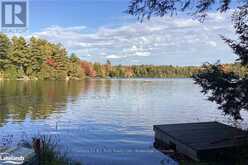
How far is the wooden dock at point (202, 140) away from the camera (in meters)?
9.23

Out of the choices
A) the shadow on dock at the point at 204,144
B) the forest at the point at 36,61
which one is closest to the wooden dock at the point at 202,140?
the shadow on dock at the point at 204,144

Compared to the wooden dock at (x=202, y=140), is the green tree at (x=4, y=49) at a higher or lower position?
higher

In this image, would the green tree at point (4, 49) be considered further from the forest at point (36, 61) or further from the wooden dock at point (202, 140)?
the wooden dock at point (202, 140)

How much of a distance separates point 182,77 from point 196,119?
121m

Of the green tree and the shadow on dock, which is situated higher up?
the green tree

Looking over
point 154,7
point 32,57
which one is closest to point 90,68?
point 32,57

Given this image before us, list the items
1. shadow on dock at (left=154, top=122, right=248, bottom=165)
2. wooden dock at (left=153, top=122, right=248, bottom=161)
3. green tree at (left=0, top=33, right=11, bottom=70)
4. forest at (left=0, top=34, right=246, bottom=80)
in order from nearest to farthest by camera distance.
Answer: shadow on dock at (left=154, top=122, right=248, bottom=165)
wooden dock at (left=153, top=122, right=248, bottom=161)
green tree at (left=0, top=33, right=11, bottom=70)
forest at (left=0, top=34, right=246, bottom=80)

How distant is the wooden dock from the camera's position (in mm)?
9227

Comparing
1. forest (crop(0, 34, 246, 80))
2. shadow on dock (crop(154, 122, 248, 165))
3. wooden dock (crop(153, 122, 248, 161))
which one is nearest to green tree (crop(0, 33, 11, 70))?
forest (crop(0, 34, 246, 80))

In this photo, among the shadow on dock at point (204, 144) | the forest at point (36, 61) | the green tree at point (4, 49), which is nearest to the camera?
the shadow on dock at point (204, 144)

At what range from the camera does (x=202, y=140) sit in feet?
32.8

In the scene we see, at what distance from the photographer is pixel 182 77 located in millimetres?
139000

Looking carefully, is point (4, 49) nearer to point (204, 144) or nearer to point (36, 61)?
point (36, 61)

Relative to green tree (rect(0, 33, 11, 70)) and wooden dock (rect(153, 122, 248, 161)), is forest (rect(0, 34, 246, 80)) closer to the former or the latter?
green tree (rect(0, 33, 11, 70))
